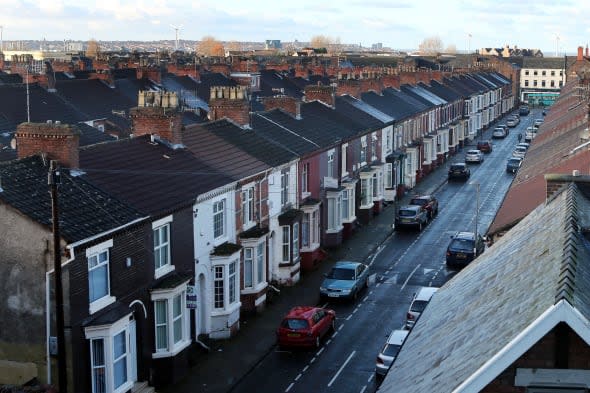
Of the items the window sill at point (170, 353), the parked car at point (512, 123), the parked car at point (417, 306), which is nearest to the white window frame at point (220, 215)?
the window sill at point (170, 353)

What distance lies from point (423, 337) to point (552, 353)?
19.3 feet

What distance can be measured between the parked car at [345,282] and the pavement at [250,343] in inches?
28.9

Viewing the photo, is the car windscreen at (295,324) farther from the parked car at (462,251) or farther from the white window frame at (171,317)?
the parked car at (462,251)

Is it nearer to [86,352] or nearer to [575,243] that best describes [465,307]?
[575,243]

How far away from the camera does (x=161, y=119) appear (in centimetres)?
3375

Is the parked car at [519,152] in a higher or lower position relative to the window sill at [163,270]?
lower

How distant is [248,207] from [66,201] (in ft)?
38.3

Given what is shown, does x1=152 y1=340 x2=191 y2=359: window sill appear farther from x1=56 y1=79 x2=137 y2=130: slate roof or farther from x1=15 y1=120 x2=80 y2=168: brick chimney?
x1=56 y1=79 x2=137 y2=130: slate roof

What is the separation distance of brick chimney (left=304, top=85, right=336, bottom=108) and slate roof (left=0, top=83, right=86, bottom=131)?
46.5ft

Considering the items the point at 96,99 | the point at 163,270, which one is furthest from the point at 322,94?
the point at 163,270

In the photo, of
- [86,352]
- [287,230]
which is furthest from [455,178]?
[86,352]

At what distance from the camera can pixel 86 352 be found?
75.2 ft

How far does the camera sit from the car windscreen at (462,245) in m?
42.7

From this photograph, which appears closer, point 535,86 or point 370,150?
point 370,150
